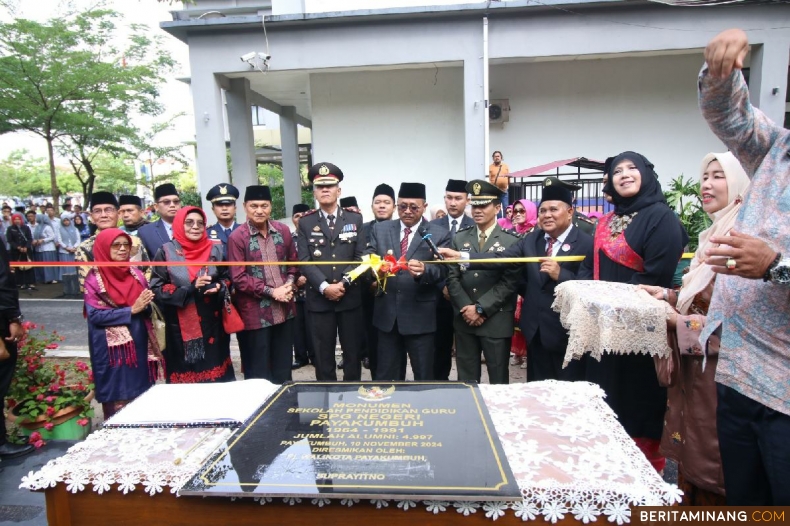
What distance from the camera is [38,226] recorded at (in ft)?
41.3

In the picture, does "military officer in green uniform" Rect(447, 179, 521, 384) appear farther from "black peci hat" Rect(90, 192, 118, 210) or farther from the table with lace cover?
"black peci hat" Rect(90, 192, 118, 210)

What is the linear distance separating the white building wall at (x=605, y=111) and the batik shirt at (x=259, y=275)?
26.9ft

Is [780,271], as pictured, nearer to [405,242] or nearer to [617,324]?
[617,324]

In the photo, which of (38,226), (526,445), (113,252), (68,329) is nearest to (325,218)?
(113,252)

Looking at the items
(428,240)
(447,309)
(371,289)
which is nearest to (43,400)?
(371,289)

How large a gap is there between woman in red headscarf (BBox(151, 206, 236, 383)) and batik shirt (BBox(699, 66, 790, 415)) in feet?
11.1

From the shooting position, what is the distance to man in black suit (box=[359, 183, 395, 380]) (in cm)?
457

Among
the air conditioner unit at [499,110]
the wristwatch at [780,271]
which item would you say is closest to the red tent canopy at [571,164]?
the air conditioner unit at [499,110]

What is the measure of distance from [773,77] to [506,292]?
28.5 feet

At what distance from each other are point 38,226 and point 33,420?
1120cm

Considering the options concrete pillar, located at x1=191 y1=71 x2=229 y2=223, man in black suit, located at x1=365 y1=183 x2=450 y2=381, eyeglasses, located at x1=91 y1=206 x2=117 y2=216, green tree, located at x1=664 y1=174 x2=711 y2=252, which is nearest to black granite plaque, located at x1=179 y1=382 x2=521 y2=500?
man in black suit, located at x1=365 y1=183 x2=450 y2=381

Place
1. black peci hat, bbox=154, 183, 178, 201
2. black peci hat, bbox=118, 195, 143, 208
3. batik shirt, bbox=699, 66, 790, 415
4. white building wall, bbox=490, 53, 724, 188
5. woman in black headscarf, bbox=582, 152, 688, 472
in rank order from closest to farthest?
1. batik shirt, bbox=699, 66, 790, 415
2. woman in black headscarf, bbox=582, 152, 688, 472
3. black peci hat, bbox=118, 195, 143, 208
4. black peci hat, bbox=154, 183, 178, 201
5. white building wall, bbox=490, 53, 724, 188

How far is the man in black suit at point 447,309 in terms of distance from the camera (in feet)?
14.8

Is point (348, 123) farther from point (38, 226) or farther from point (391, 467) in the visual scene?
point (391, 467)
